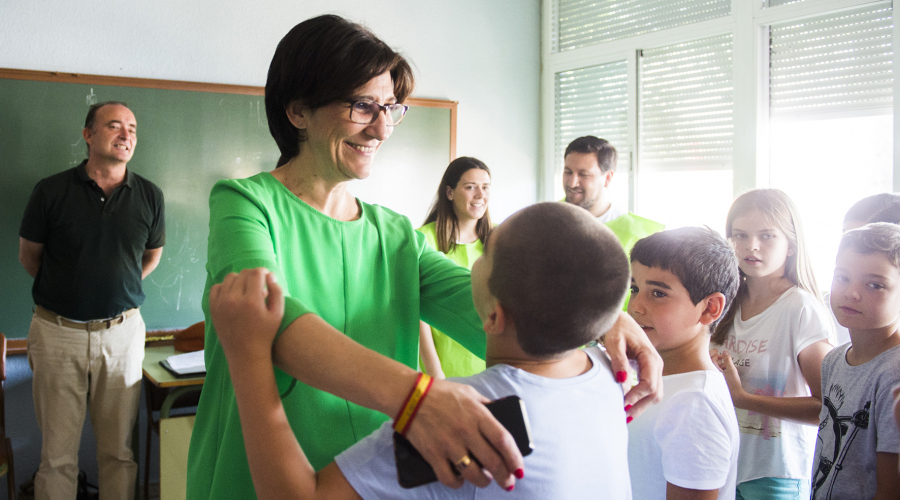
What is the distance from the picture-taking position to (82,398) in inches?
124

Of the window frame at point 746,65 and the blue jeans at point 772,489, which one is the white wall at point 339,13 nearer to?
the window frame at point 746,65

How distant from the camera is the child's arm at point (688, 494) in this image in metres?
1.19

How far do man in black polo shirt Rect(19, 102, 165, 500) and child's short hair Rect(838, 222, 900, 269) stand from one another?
3.14 metres

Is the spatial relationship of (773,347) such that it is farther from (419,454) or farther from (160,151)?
(160,151)

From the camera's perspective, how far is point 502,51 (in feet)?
15.2

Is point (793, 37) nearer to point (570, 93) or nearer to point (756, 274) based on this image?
point (570, 93)

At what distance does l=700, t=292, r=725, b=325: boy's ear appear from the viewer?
1.50m

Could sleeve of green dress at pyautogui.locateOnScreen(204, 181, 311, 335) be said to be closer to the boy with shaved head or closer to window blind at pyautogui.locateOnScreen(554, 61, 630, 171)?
the boy with shaved head

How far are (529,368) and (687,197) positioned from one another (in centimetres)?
346

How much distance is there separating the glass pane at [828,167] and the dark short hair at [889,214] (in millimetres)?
901

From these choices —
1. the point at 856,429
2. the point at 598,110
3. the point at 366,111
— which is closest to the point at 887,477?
the point at 856,429

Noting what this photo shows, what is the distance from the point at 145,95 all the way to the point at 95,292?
1.16m

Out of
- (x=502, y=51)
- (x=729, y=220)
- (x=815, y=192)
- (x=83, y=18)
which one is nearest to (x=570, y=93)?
(x=502, y=51)

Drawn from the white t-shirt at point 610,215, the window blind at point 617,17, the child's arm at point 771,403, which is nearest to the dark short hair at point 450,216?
the white t-shirt at point 610,215
